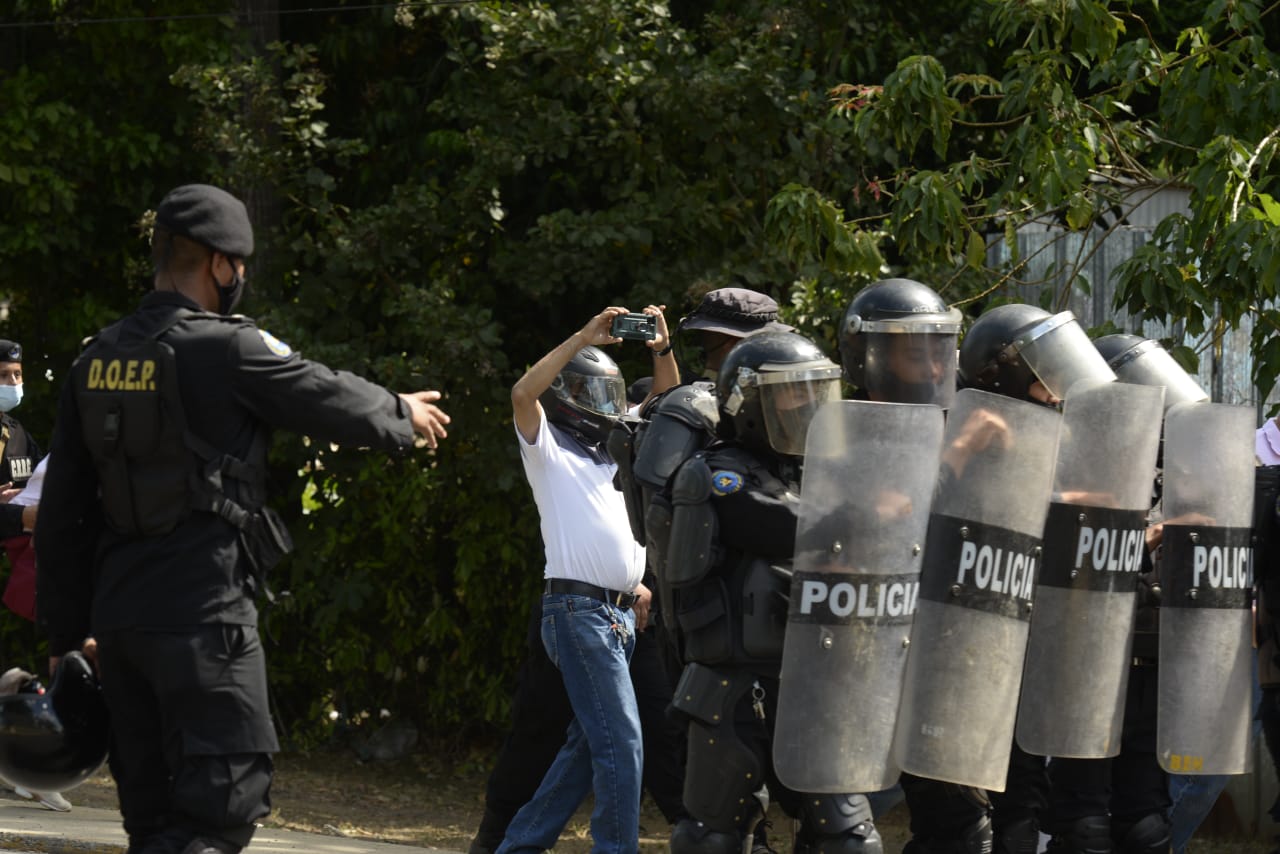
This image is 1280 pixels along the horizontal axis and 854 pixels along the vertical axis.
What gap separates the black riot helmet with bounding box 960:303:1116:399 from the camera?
4.71 meters

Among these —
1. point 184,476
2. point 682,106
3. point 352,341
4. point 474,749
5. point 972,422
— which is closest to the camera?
point 184,476

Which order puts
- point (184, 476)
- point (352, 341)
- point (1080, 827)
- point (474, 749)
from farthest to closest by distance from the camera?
point (474, 749), point (352, 341), point (1080, 827), point (184, 476)

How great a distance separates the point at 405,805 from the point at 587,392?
361 cm

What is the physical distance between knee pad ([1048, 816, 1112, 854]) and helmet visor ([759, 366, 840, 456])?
1447mm

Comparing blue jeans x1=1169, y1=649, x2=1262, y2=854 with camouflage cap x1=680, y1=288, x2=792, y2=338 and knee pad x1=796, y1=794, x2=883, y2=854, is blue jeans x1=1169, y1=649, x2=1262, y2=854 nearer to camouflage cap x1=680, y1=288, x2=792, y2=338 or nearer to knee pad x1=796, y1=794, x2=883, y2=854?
knee pad x1=796, y1=794, x2=883, y2=854

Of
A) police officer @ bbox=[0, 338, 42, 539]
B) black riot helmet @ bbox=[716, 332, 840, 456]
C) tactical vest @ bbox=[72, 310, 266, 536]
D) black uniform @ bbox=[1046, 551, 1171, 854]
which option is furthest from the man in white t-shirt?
police officer @ bbox=[0, 338, 42, 539]

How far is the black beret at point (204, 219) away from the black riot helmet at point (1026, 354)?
2.05 meters

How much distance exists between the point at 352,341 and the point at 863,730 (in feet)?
15.5

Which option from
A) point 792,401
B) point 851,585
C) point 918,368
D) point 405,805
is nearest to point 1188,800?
point 918,368

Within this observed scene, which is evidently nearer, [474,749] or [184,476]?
[184,476]

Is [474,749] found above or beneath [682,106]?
beneath

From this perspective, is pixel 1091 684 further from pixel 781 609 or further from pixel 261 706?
pixel 261 706

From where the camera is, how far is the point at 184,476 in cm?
394

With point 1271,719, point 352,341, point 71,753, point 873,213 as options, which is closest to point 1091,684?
point 1271,719
